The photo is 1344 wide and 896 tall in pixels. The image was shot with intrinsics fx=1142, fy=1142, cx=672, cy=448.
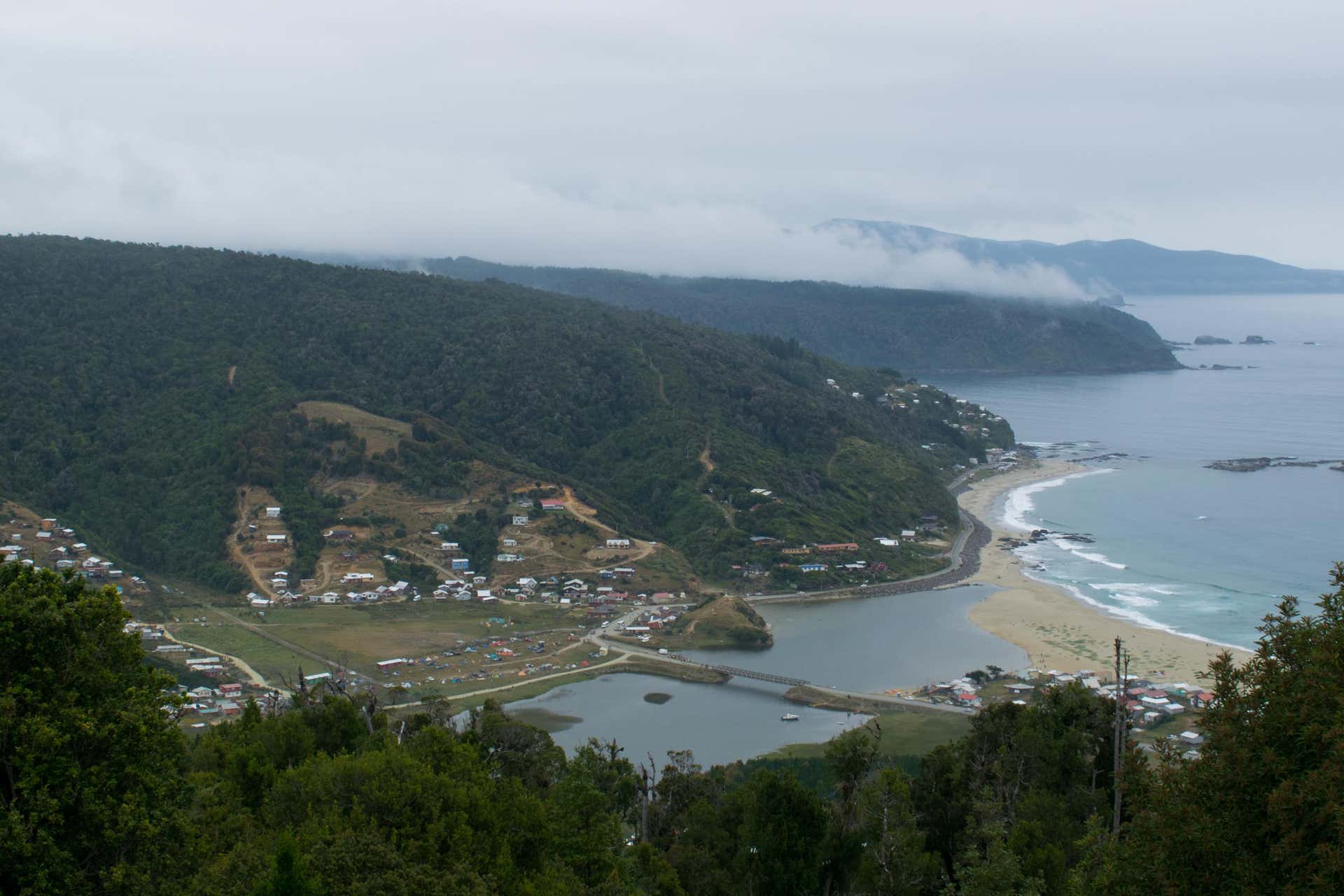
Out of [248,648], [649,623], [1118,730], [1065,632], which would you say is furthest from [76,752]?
[1065,632]

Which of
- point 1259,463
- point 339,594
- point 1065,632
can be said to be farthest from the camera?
point 1259,463

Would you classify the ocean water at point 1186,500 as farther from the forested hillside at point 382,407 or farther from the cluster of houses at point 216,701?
the cluster of houses at point 216,701

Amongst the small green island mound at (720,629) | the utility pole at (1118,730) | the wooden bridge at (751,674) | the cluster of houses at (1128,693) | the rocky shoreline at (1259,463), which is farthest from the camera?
the rocky shoreline at (1259,463)

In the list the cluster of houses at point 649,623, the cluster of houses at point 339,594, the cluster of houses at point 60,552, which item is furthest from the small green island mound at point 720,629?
the cluster of houses at point 60,552

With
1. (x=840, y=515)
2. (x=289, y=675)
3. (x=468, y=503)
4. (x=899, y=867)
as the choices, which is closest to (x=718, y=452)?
(x=840, y=515)

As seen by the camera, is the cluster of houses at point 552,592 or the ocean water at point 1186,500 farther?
the cluster of houses at point 552,592

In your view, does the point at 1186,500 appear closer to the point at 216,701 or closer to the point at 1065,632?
the point at 1065,632

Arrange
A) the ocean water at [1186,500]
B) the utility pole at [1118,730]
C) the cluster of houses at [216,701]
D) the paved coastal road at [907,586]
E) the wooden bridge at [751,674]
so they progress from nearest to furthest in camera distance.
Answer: the utility pole at [1118,730] → the cluster of houses at [216,701] → the wooden bridge at [751,674] → the ocean water at [1186,500] → the paved coastal road at [907,586]

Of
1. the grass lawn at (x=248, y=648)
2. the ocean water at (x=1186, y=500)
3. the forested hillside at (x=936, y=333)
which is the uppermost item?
the forested hillside at (x=936, y=333)
